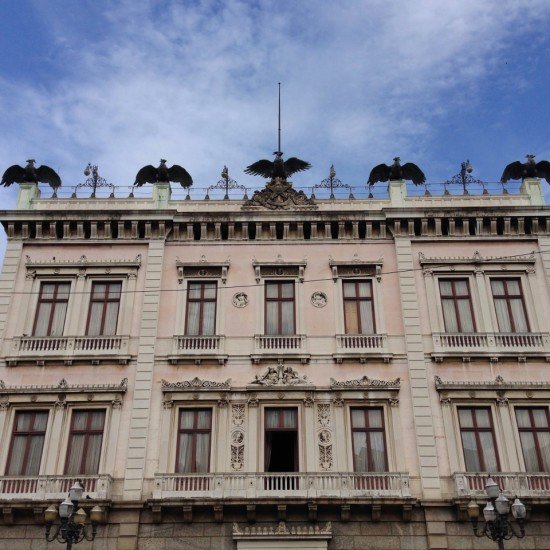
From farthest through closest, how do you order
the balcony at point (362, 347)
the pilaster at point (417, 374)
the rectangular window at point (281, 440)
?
1. the balcony at point (362, 347)
2. the rectangular window at point (281, 440)
3. the pilaster at point (417, 374)

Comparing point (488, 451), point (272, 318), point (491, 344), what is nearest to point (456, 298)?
point (491, 344)

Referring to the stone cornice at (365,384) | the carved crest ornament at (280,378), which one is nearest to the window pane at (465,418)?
the stone cornice at (365,384)

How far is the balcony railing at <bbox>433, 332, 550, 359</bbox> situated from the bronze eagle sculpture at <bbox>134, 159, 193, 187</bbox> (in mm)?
11619

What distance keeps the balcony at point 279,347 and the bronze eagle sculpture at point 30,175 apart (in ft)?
35.6

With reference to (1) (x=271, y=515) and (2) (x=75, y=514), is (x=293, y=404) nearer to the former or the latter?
(1) (x=271, y=515)

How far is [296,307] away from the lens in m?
24.3

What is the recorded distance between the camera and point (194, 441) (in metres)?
22.0

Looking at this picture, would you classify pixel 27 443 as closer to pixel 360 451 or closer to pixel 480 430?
pixel 360 451

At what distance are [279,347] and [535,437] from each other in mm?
8824

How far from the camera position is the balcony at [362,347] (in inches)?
905

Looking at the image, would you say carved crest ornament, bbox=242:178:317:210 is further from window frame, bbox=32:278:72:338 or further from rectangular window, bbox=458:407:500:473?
rectangular window, bbox=458:407:500:473

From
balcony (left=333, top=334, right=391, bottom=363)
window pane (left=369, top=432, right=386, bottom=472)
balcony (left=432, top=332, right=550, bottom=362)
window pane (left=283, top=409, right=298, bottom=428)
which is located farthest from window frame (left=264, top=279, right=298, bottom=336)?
balcony (left=432, top=332, right=550, bottom=362)

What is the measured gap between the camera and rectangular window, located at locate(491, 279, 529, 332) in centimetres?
2384

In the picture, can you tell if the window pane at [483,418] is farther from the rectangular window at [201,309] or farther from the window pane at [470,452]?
the rectangular window at [201,309]
